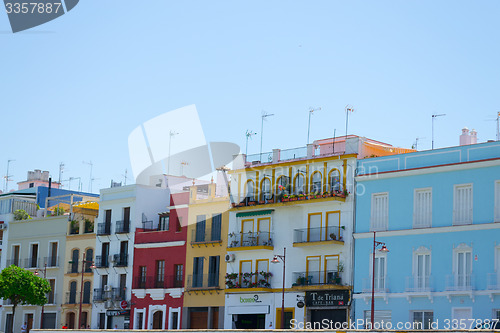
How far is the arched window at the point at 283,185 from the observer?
181 ft

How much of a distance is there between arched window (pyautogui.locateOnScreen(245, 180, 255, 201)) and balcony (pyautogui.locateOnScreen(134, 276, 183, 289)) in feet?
26.0

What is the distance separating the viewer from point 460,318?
4544 centimetres

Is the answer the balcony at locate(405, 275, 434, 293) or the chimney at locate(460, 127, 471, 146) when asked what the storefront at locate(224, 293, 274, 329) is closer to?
the balcony at locate(405, 275, 434, 293)

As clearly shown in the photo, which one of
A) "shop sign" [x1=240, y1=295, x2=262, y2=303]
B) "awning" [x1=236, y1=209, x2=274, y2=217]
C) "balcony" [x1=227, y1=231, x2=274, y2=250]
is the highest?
"awning" [x1=236, y1=209, x2=274, y2=217]

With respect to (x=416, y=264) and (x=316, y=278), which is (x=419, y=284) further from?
(x=316, y=278)

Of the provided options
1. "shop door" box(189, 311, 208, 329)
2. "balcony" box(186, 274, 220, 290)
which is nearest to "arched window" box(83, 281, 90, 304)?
"balcony" box(186, 274, 220, 290)

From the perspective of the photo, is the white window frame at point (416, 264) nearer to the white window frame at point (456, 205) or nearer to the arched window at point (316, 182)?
the white window frame at point (456, 205)

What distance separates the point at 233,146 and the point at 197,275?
8793 millimetres

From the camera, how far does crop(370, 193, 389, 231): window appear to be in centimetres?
5000

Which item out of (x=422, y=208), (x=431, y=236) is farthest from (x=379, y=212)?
(x=431, y=236)

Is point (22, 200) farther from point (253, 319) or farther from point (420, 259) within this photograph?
point (420, 259)

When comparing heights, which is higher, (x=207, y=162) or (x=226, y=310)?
(x=207, y=162)

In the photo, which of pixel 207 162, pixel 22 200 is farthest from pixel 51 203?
pixel 207 162

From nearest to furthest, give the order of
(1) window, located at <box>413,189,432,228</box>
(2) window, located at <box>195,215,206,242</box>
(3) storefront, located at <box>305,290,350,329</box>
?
(1) window, located at <box>413,189,432,228</box> < (3) storefront, located at <box>305,290,350,329</box> < (2) window, located at <box>195,215,206,242</box>
